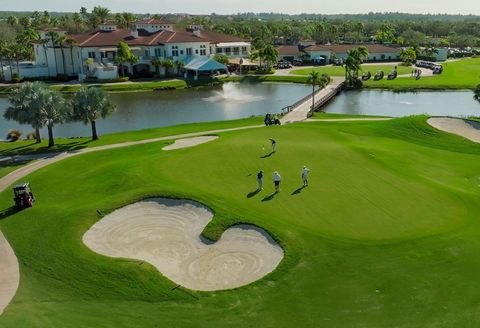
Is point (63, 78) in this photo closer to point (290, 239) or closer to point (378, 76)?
point (378, 76)

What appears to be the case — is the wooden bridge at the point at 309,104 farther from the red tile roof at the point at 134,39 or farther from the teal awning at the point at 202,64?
the red tile roof at the point at 134,39

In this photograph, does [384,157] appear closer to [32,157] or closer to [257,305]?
[257,305]

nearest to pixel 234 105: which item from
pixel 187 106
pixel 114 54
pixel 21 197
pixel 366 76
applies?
pixel 187 106

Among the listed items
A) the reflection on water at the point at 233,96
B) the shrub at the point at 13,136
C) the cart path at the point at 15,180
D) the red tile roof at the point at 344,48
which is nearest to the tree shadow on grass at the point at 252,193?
the cart path at the point at 15,180

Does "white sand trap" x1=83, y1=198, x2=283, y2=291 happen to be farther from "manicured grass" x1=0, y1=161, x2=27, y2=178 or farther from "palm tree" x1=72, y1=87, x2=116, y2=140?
"palm tree" x1=72, y1=87, x2=116, y2=140

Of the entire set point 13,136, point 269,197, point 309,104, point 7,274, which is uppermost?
point 269,197

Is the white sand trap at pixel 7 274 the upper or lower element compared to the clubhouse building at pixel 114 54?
lower

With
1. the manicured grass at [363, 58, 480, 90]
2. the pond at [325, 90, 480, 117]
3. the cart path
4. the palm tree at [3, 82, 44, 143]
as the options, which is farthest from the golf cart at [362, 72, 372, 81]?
the palm tree at [3, 82, 44, 143]
